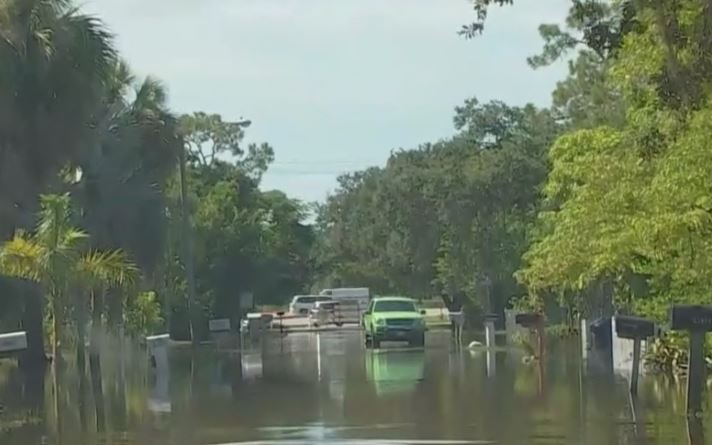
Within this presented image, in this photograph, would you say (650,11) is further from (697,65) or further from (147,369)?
(147,369)

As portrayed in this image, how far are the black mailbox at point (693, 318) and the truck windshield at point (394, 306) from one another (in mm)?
27282

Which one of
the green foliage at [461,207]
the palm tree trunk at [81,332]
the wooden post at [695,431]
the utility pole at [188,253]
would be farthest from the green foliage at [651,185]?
the green foliage at [461,207]

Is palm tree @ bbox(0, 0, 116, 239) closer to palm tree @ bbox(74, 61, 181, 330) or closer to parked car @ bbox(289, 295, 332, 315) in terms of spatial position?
palm tree @ bbox(74, 61, 181, 330)

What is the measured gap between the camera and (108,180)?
129 feet

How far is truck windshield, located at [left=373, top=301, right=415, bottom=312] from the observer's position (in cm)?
4550

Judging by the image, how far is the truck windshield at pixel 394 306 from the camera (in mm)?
45500

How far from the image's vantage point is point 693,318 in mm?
18125

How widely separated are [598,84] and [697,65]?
37.8m

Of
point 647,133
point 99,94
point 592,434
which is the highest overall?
point 99,94

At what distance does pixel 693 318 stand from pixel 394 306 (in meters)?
27.9

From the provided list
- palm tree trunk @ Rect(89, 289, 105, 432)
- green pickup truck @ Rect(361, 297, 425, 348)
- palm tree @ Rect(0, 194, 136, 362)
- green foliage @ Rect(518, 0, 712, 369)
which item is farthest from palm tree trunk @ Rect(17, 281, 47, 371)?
green foliage @ Rect(518, 0, 712, 369)

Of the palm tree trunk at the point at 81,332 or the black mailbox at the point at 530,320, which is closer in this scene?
the palm tree trunk at the point at 81,332

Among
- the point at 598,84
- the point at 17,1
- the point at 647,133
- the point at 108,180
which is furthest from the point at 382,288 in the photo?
the point at 647,133

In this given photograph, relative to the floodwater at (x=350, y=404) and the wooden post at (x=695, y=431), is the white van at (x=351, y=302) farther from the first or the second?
the wooden post at (x=695, y=431)
